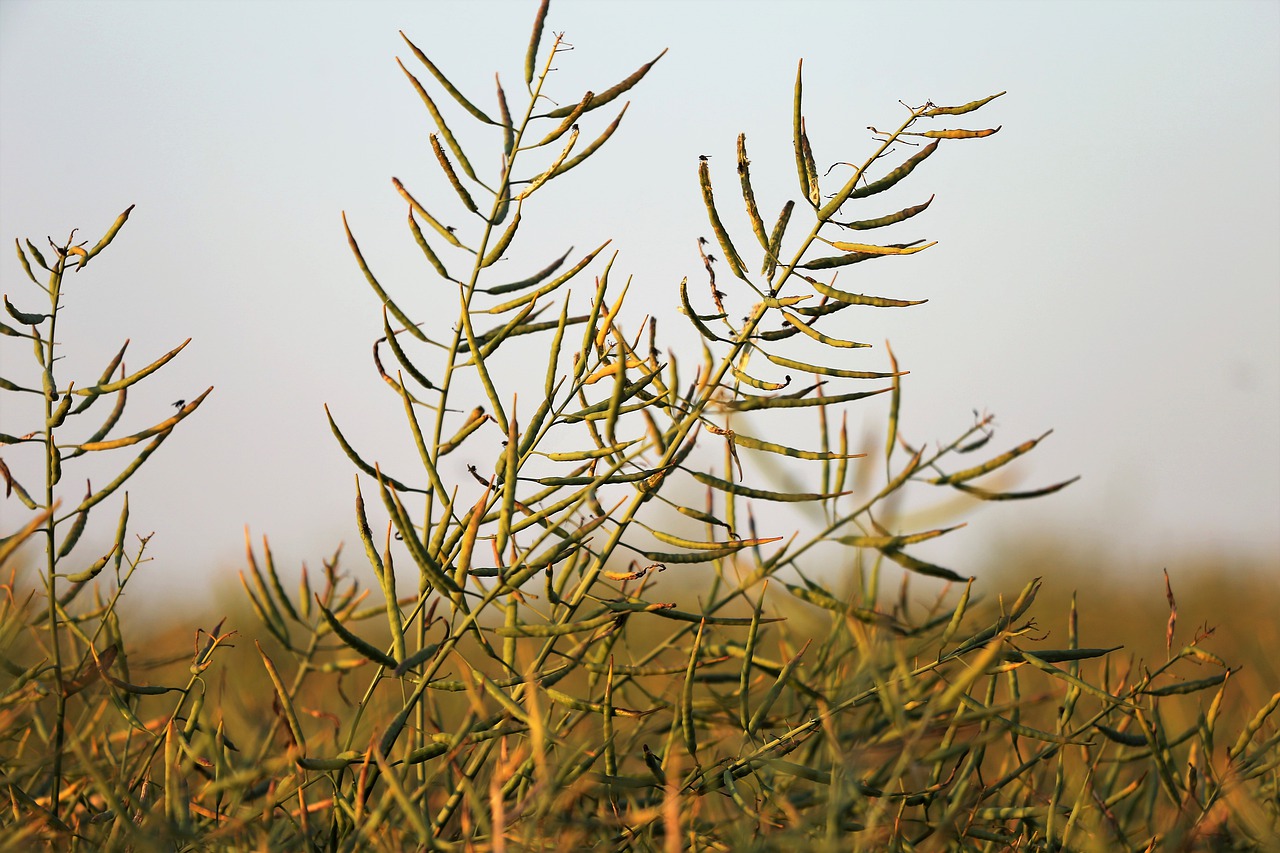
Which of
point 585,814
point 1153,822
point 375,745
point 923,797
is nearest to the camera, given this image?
point 375,745

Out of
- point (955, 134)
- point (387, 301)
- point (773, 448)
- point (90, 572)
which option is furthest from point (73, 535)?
point (955, 134)

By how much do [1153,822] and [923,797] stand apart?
12.4 inches

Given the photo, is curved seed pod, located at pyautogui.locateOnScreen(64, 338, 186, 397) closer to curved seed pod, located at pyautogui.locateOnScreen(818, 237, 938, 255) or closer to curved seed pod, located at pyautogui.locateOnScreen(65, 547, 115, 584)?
curved seed pod, located at pyautogui.locateOnScreen(65, 547, 115, 584)

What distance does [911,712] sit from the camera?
0.73 metres

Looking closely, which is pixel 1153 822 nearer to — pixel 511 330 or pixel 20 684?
pixel 511 330

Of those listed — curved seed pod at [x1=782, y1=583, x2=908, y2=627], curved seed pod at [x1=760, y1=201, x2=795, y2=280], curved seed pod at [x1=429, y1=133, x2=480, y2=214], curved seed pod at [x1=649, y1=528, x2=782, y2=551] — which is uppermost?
curved seed pod at [x1=429, y1=133, x2=480, y2=214]

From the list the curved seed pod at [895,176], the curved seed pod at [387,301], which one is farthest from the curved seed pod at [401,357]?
the curved seed pod at [895,176]

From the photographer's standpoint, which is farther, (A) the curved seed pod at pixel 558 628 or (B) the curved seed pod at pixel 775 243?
(B) the curved seed pod at pixel 775 243

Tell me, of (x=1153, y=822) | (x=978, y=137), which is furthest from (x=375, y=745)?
(x=1153, y=822)

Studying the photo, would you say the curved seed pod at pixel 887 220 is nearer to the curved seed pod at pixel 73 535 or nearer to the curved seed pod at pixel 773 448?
the curved seed pod at pixel 773 448

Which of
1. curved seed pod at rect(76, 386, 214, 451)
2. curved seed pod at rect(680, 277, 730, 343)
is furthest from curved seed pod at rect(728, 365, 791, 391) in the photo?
curved seed pod at rect(76, 386, 214, 451)

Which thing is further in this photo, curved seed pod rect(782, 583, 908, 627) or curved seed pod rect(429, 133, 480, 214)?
curved seed pod rect(429, 133, 480, 214)

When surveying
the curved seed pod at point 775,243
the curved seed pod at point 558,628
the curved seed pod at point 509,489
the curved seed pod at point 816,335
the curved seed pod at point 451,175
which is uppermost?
the curved seed pod at point 451,175

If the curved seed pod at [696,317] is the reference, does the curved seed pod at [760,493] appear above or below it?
below
